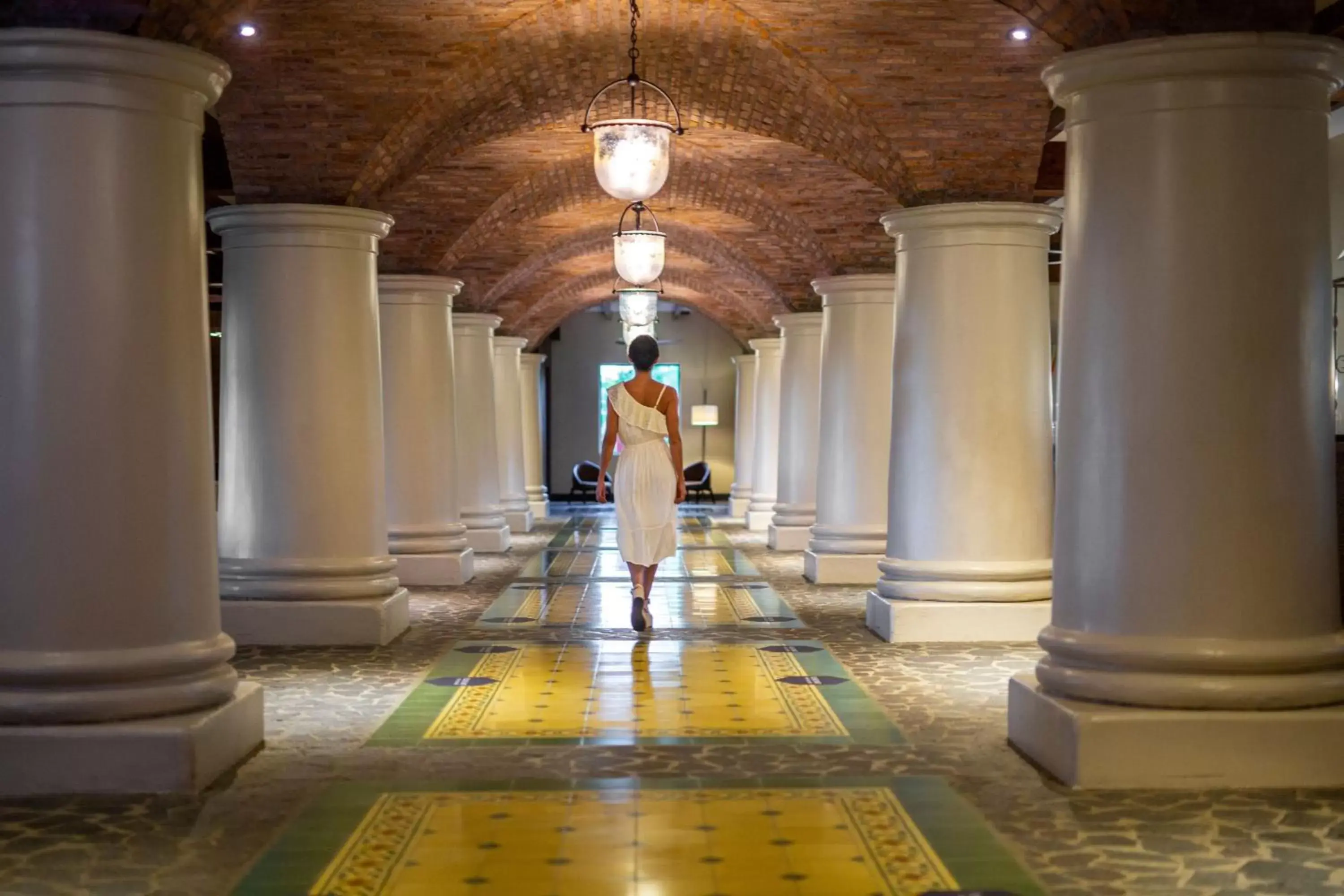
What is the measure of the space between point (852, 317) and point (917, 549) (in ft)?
13.6

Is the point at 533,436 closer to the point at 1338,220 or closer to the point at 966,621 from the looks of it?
the point at 1338,220

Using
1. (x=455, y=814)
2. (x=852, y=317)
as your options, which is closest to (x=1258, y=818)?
(x=455, y=814)

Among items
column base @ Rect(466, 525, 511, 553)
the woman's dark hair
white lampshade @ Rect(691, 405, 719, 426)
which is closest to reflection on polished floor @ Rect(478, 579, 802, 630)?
the woman's dark hair

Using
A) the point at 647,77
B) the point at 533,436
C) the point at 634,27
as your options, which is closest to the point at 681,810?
the point at 634,27

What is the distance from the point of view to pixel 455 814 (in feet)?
18.4

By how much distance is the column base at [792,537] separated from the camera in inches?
734

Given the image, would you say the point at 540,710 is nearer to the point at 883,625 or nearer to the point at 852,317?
the point at 883,625

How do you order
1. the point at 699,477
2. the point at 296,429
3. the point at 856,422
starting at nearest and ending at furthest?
the point at 296,429, the point at 856,422, the point at 699,477

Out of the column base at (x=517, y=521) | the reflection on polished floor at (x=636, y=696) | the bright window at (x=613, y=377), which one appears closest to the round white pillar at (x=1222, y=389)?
the reflection on polished floor at (x=636, y=696)

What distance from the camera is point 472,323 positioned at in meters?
19.1

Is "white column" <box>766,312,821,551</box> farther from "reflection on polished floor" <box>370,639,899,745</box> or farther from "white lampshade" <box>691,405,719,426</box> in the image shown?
"white lampshade" <box>691,405,719,426</box>

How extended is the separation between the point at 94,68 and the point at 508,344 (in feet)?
59.9

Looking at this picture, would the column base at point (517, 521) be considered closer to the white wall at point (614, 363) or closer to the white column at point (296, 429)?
the white column at point (296, 429)

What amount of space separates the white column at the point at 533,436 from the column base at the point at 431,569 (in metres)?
12.8
